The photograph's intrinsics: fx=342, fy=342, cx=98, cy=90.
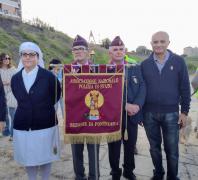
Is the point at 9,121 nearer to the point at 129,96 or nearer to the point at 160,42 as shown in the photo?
the point at 129,96

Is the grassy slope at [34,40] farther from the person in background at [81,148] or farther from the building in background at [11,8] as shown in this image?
the person in background at [81,148]

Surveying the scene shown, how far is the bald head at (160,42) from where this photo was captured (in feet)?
14.3

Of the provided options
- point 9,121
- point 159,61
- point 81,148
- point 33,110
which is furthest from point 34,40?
point 33,110

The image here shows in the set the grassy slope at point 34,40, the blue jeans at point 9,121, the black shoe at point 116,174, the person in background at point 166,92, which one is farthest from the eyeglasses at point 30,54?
the grassy slope at point 34,40

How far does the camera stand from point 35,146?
4008mm

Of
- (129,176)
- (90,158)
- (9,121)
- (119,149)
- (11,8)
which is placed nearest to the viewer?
(90,158)

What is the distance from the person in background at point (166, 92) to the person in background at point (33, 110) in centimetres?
127

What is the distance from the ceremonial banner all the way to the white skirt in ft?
0.68

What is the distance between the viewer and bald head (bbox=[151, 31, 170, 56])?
4371mm

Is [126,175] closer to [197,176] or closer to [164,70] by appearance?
[197,176]

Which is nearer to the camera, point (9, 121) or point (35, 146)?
point (35, 146)

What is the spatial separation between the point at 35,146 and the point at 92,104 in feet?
2.72

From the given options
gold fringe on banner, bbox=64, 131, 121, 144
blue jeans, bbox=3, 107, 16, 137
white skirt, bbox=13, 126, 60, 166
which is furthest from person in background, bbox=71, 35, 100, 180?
blue jeans, bbox=3, 107, 16, 137

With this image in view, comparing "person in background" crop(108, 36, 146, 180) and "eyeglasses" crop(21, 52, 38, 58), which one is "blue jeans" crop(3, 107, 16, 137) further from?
"eyeglasses" crop(21, 52, 38, 58)
